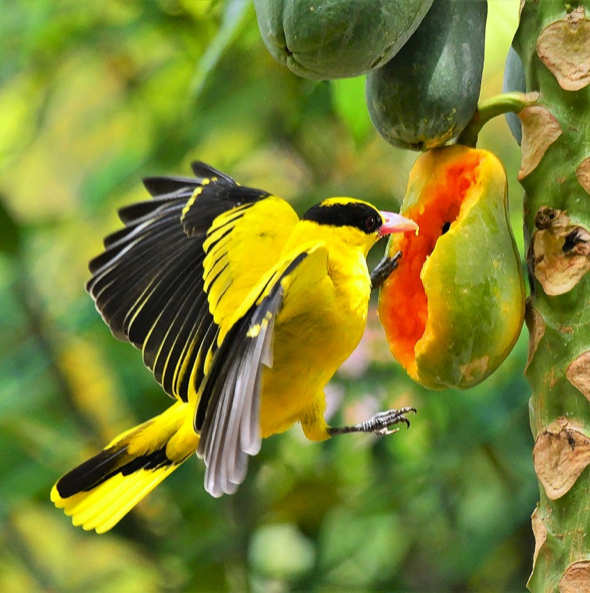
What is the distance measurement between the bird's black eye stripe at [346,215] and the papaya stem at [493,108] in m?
0.32

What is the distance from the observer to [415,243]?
1044 mm

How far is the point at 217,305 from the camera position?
4.25 feet

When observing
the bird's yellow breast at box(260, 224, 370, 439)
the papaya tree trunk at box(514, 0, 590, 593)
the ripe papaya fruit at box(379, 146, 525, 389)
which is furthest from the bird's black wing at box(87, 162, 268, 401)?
the papaya tree trunk at box(514, 0, 590, 593)

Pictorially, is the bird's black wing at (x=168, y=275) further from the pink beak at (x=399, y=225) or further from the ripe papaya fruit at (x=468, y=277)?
the ripe papaya fruit at (x=468, y=277)

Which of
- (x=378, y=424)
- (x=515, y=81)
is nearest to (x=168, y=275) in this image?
(x=378, y=424)

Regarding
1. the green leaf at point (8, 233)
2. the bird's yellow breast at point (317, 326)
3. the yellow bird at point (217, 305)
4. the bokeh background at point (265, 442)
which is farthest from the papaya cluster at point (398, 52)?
the green leaf at point (8, 233)

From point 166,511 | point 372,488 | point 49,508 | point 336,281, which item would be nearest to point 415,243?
point 336,281

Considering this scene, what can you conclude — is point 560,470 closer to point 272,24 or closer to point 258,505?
point 272,24

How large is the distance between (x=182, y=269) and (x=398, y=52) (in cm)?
59

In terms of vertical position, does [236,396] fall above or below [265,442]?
above

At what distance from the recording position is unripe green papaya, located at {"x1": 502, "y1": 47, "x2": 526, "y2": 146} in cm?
98

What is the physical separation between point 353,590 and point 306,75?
1.32 metres

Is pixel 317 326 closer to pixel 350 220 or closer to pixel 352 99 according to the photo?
pixel 350 220

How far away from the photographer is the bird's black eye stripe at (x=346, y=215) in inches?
51.6
